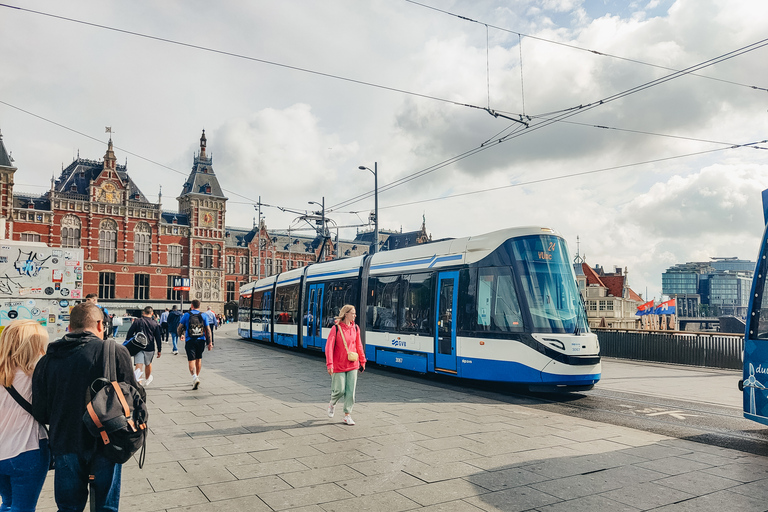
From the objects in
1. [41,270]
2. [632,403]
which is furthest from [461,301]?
[41,270]

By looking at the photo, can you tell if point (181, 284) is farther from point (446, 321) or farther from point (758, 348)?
point (758, 348)

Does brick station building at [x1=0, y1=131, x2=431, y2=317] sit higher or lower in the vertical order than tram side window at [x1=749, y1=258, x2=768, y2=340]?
higher

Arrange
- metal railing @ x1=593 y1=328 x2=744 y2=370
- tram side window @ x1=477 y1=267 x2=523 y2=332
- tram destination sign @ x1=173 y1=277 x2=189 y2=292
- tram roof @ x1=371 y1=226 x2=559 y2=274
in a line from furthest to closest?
tram destination sign @ x1=173 y1=277 x2=189 y2=292 → metal railing @ x1=593 y1=328 x2=744 y2=370 → tram roof @ x1=371 y1=226 x2=559 y2=274 → tram side window @ x1=477 y1=267 x2=523 y2=332

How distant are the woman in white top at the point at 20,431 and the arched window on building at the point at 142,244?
6031cm

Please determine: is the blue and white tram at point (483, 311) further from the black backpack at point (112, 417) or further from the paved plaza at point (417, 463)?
the black backpack at point (112, 417)

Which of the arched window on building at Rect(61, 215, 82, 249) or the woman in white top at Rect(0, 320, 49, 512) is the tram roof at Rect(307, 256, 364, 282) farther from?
the arched window on building at Rect(61, 215, 82, 249)

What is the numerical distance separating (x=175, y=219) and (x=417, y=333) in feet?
182

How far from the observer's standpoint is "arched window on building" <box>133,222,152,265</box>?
59375mm

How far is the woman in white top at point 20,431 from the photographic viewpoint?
3.33m

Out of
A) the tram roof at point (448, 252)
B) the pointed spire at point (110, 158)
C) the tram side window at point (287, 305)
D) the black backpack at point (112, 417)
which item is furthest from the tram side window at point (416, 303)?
the pointed spire at point (110, 158)

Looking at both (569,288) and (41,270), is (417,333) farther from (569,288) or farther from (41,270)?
(41,270)

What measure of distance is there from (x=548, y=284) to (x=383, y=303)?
5.20 metres

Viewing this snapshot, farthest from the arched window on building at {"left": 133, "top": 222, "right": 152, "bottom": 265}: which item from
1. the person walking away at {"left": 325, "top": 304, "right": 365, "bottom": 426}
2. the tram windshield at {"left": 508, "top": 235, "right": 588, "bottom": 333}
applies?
the person walking away at {"left": 325, "top": 304, "right": 365, "bottom": 426}

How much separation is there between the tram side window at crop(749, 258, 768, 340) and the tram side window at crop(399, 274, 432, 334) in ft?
22.6
